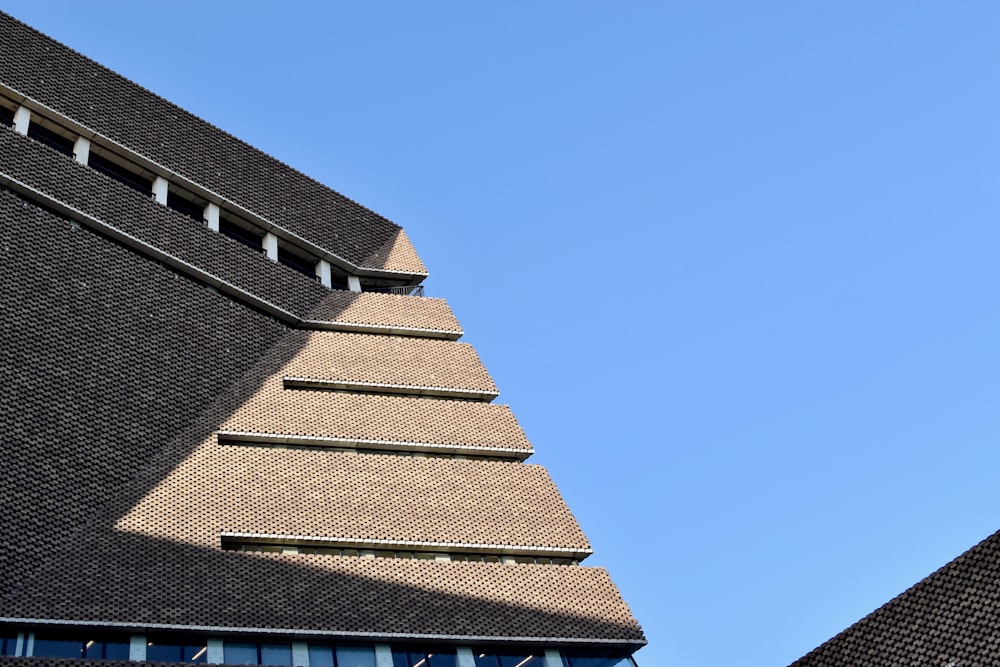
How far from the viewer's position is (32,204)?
51.2m

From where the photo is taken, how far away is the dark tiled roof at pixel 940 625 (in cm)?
2538

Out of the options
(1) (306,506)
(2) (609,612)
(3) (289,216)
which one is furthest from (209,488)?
(3) (289,216)

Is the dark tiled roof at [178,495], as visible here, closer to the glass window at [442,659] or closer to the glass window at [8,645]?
the glass window at [442,659]

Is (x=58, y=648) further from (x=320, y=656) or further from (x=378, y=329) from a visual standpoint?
(x=378, y=329)

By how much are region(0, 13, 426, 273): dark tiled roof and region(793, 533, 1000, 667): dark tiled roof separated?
41.6m

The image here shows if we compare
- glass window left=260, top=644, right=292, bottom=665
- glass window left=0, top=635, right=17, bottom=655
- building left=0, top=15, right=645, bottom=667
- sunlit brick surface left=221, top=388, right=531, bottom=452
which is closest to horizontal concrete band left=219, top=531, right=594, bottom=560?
building left=0, top=15, right=645, bottom=667

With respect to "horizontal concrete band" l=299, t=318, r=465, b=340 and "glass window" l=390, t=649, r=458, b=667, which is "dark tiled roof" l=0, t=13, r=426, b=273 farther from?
"glass window" l=390, t=649, r=458, b=667

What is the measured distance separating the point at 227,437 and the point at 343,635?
11.5m

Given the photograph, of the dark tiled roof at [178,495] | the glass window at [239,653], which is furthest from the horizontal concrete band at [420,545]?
the glass window at [239,653]

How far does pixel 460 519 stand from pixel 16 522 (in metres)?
15.0

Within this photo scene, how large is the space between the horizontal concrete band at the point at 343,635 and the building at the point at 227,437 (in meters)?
0.08

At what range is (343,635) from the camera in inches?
1490

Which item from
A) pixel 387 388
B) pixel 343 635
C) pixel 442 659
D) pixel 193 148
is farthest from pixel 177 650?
pixel 193 148

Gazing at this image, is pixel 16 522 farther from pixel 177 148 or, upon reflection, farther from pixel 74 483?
pixel 177 148
